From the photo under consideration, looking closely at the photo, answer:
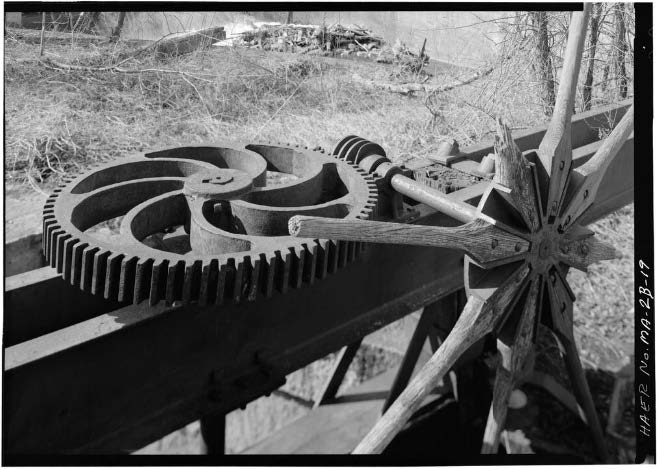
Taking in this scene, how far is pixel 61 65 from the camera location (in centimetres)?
513

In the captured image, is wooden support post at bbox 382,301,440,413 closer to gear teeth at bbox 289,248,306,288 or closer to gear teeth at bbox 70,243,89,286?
gear teeth at bbox 289,248,306,288

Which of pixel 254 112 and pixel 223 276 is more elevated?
pixel 254 112

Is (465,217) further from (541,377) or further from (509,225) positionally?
(541,377)

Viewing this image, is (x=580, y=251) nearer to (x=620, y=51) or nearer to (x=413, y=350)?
(x=413, y=350)

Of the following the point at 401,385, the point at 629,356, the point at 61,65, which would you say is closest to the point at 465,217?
the point at 401,385

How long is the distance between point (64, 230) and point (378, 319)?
49.3 inches

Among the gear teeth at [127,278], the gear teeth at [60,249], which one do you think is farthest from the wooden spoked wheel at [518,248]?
the gear teeth at [60,249]

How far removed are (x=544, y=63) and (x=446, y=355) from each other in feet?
11.1

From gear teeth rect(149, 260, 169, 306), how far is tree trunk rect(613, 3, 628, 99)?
3572 millimetres

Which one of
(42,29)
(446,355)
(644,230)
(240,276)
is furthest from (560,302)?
(42,29)

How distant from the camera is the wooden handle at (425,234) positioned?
5.99ft

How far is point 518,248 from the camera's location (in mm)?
2414

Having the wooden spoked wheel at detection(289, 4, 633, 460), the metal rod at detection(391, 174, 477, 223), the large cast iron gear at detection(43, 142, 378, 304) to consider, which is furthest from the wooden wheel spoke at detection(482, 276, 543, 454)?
the large cast iron gear at detection(43, 142, 378, 304)

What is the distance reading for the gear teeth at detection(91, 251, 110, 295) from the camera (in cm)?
197
